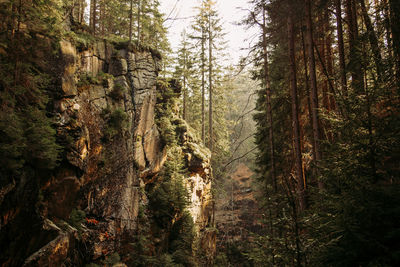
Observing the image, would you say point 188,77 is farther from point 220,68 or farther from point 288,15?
point 288,15

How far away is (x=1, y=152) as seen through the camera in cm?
545

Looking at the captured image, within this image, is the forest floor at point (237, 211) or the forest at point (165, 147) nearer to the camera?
the forest at point (165, 147)

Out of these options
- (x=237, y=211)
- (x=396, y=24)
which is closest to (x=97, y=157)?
(x=396, y=24)

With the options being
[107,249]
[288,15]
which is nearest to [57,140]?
[107,249]

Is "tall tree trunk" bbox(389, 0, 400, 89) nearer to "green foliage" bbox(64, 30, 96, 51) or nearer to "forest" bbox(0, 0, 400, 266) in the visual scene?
"forest" bbox(0, 0, 400, 266)

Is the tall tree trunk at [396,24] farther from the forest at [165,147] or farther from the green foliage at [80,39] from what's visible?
the green foliage at [80,39]

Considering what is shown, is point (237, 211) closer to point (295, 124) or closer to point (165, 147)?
point (165, 147)

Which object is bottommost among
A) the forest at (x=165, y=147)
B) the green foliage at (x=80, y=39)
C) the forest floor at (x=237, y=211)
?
the forest floor at (x=237, y=211)

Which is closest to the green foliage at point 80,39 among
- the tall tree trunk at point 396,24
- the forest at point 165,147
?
the forest at point 165,147

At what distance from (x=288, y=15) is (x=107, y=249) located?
12.1 m

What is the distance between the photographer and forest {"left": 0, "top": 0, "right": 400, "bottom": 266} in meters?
3.89

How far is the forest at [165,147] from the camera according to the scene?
3.89 m

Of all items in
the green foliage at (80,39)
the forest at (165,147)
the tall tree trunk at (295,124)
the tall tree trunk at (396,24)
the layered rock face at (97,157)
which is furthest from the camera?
the green foliage at (80,39)

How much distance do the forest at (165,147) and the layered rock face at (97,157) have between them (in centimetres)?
6
